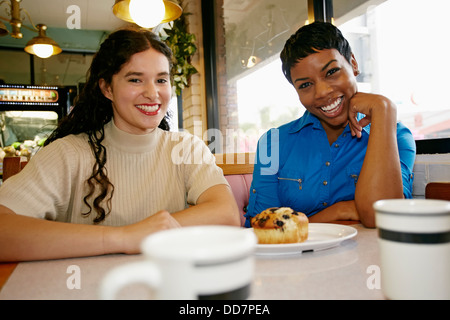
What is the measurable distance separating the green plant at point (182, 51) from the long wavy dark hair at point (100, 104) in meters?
2.84

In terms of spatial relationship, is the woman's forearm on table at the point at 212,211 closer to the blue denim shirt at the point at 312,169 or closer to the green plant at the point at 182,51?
the blue denim shirt at the point at 312,169

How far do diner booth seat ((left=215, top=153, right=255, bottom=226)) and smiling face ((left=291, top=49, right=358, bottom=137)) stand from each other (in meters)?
0.56

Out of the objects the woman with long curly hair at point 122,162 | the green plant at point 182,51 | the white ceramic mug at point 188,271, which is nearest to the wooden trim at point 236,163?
the woman with long curly hair at point 122,162

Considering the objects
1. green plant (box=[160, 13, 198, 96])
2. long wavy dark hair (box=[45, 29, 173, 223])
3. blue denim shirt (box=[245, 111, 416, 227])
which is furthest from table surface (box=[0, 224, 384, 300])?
green plant (box=[160, 13, 198, 96])

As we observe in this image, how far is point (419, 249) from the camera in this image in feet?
1.43

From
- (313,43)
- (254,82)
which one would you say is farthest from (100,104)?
(254,82)

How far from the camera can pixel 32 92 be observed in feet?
19.4

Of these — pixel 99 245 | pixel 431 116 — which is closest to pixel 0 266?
pixel 99 245

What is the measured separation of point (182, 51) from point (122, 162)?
326 centimetres

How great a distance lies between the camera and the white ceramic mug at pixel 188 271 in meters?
0.31

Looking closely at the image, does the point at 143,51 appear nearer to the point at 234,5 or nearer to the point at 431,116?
the point at 431,116

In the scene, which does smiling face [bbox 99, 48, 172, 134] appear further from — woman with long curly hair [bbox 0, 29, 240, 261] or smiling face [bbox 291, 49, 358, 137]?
smiling face [bbox 291, 49, 358, 137]

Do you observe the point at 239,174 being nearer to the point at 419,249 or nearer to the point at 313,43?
the point at 313,43

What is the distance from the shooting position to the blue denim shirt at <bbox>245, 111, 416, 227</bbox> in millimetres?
1442
